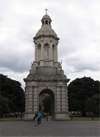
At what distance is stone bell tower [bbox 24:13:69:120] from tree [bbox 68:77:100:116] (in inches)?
1060

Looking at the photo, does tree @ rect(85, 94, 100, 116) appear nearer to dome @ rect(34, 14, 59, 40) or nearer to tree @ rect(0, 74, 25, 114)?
dome @ rect(34, 14, 59, 40)

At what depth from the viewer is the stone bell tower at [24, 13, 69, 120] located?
58719 millimetres

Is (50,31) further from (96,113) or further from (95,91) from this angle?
(95,91)

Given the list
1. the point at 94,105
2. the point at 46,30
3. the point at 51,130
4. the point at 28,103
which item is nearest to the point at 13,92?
the point at 94,105

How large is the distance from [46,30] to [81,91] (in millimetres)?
31176

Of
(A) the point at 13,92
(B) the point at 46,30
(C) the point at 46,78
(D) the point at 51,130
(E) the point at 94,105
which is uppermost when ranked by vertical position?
(B) the point at 46,30

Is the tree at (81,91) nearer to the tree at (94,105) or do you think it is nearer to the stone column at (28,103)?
the tree at (94,105)

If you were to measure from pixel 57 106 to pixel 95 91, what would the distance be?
117ft

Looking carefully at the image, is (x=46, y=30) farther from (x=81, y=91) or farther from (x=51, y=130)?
(x=51, y=130)

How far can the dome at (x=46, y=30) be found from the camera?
212 feet

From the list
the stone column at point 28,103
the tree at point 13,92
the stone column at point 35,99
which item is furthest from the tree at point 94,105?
the tree at point 13,92

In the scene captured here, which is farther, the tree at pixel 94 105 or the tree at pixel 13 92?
the tree at pixel 13 92

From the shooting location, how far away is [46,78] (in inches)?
2371

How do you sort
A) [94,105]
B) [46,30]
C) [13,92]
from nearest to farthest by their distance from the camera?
1. [46,30]
2. [94,105]
3. [13,92]
